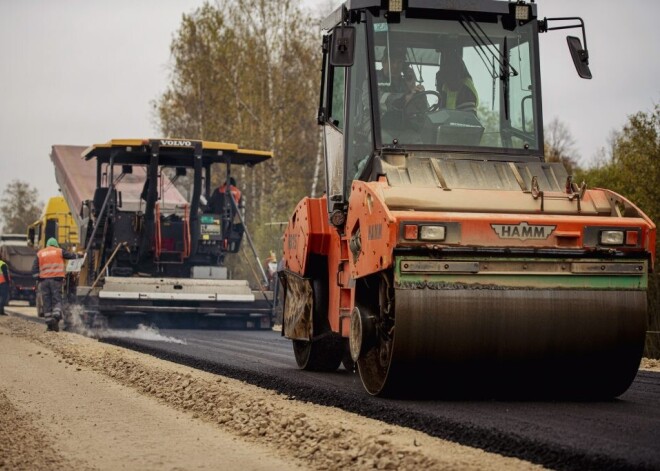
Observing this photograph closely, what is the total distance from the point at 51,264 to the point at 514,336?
40.6ft

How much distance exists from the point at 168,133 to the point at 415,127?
1195 inches

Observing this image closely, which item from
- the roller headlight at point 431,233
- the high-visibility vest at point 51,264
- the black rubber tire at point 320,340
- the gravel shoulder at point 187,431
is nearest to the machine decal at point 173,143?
the high-visibility vest at point 51,264

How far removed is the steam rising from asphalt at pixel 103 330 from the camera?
1666 centimetres

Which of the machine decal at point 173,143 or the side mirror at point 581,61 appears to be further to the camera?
the machine decal at point 173,143

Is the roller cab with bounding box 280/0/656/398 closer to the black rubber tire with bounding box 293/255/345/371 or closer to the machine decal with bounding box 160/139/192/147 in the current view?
the black rubber tire with bounding box 293/255/345/371

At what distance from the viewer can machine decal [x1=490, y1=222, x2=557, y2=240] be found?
7301mm

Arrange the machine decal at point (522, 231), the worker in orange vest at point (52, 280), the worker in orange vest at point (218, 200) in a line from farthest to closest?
the worker in orange vest at point (218, 200)
the worker in orange vest at point (52, 280)
the machine decal at point (522, 231)

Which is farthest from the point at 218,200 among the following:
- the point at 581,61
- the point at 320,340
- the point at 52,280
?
the point at 581,61

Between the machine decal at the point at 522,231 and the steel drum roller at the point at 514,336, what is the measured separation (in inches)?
13.1

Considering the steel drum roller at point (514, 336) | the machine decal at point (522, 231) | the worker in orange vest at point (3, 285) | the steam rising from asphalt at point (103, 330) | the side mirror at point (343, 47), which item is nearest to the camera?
the steel drum roller at point (514, 336)

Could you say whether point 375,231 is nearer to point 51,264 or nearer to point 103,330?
point 103,330

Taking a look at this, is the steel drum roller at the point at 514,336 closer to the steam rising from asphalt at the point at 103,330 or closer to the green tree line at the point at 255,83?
the steam rising from asphalt at the point at 103,330

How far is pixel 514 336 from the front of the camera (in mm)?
7195

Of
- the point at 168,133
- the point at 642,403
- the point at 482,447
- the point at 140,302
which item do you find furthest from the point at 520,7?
the point at 168,133
